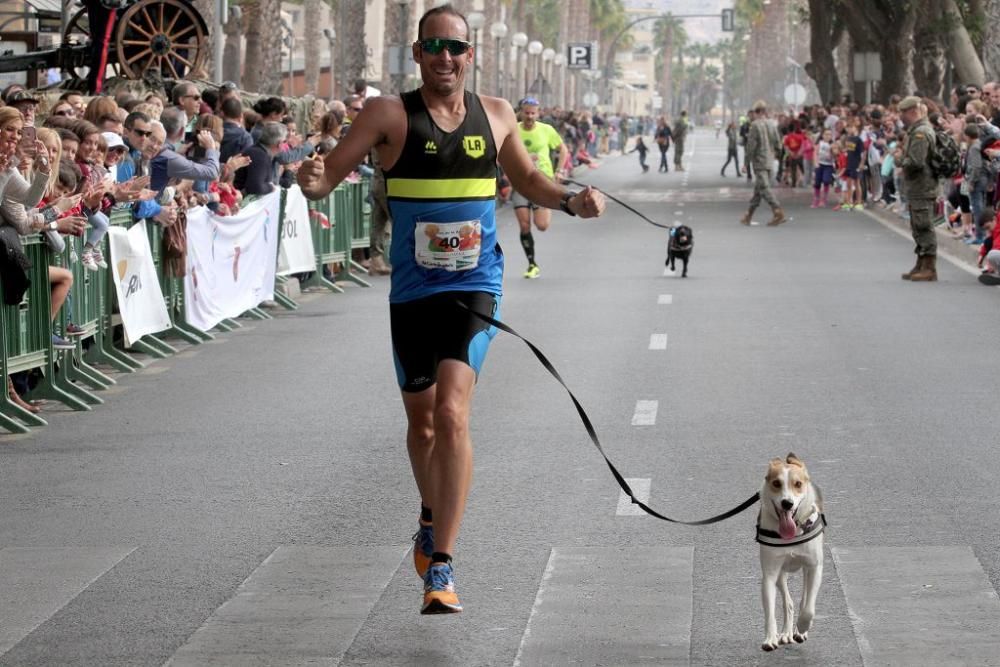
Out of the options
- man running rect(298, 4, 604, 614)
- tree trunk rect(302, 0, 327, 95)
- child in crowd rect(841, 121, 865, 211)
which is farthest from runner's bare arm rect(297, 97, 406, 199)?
tree trunk rect(302, 0, 327, 95)

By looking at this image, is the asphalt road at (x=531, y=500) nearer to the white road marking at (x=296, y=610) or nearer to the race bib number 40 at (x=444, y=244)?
the white road marking at (x=296, y=610)

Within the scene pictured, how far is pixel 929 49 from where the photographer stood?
45.7 meters

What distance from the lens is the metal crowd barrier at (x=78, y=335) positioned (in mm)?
11531

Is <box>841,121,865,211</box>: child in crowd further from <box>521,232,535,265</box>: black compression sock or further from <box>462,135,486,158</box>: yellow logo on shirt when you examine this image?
<box>462,135,486,158</box>: yellow logo on shirt

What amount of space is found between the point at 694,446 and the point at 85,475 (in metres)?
3.11

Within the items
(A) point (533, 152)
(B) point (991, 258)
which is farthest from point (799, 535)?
(B) point (991, 258)

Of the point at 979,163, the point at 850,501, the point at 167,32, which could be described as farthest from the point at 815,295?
the point at 850,501

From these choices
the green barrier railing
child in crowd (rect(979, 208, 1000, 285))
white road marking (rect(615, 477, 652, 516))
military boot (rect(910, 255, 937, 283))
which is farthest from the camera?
the green barrier railing

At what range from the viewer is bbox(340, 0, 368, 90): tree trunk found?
49594mm

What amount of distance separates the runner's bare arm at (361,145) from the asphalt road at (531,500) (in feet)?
4.81

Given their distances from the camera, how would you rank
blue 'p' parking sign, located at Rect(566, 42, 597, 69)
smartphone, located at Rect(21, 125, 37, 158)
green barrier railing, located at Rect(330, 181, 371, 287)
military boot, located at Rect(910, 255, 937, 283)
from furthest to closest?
blue 'p' parking sign, located at Rect(566, 42, 597, 69), green barrier railing, located at Rect(330, 181, 371, 287), military boot, located at Rect(910, 255, 937, 283), smartphone, located at Rect(21, 125, 37, 158)

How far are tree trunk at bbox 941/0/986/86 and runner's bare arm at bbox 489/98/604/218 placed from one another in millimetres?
36862

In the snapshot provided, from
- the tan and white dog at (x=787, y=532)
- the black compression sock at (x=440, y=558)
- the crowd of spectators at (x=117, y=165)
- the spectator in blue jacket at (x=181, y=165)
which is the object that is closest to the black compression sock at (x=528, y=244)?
the crowd of spectators at (x=117, y=165)

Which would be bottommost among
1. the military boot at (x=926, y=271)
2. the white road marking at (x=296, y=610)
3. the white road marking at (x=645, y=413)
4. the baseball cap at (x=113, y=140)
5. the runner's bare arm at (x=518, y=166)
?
the military boot at (x=926, y=271)
